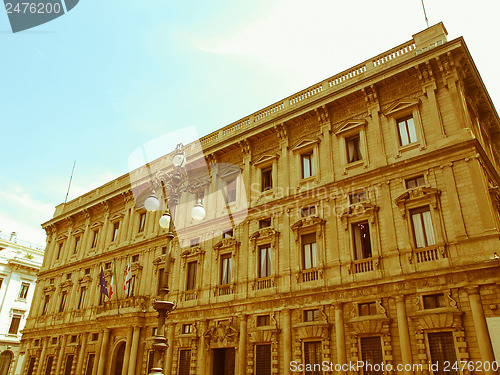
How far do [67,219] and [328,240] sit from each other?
78.3 ft

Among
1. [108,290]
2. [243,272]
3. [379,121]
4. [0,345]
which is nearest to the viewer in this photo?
[379,121]

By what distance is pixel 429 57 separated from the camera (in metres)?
16.4

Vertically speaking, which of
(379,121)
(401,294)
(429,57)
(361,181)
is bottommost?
(401,294)

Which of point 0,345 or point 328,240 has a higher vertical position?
point 328,240

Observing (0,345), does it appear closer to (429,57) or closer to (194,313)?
(194,313)

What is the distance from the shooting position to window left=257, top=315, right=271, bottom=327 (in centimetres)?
1723

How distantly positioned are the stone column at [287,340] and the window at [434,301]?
17.8 feet

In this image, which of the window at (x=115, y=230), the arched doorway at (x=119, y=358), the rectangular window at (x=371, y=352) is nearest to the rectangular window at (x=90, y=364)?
the arched doorway at (x=119, y=358)

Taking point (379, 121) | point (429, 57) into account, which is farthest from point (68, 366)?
point (429, 57)

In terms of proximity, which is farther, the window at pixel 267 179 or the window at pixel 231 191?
the window at pixel 231 191

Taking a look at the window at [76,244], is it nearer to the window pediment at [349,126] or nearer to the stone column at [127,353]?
the stone column at [127,353]

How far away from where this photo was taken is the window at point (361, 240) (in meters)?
15.9

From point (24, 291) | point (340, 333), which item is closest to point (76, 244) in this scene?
point (24, 291)

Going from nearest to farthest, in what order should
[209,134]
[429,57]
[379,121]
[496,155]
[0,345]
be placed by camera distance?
1. [429,57]
2. [379,121]
3. [496,155]
4. [209,134]
5. [0,345]
